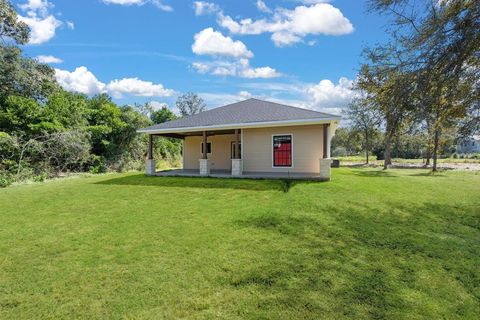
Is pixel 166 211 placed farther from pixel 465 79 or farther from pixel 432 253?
pixel 465 79

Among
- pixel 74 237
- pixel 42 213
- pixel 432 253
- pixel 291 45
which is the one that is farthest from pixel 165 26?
pixel 432 253

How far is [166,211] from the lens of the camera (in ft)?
23.5

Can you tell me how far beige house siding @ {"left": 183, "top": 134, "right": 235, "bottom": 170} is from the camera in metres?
16.3

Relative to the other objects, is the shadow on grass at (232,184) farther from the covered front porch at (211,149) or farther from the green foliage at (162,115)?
the green foliage at (162,115)

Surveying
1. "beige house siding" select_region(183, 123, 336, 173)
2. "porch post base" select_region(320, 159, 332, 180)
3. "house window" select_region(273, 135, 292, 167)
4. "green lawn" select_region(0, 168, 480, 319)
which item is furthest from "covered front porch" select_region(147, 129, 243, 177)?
"green lawn" select_region(0, 168, 480, 319)

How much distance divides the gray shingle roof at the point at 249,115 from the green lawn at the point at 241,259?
4836 mm

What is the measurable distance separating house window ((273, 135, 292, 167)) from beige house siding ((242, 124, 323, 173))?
152 mm

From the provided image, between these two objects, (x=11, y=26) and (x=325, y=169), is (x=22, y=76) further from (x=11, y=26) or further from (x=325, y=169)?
(x=325, y=169)

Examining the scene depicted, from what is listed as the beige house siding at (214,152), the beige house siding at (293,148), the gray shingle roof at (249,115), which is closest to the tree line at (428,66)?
the gray shingle roof at (249,115)

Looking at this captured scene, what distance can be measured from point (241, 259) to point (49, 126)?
50.5 ft

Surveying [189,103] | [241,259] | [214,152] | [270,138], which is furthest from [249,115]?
[189,103]

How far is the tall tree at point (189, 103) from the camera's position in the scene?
2014 inches

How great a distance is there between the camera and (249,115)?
1344 cm

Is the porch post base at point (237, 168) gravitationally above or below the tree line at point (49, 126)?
below
